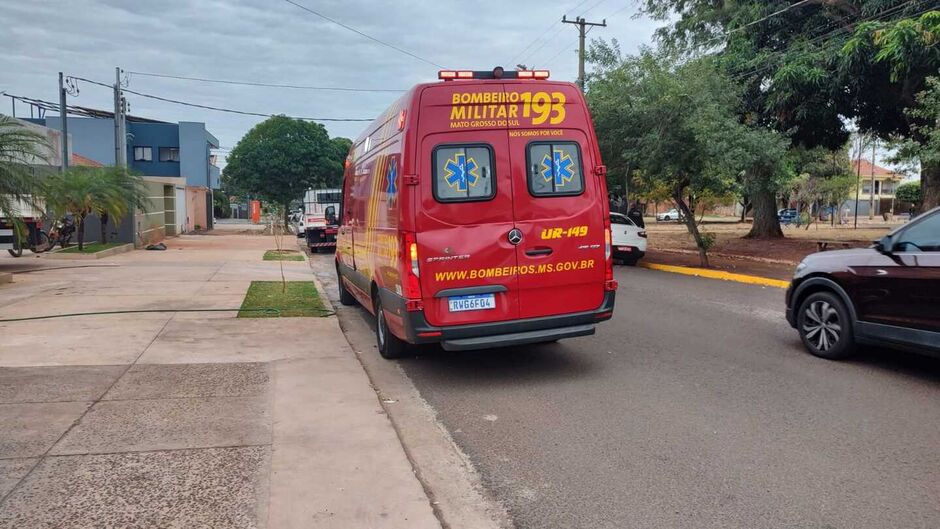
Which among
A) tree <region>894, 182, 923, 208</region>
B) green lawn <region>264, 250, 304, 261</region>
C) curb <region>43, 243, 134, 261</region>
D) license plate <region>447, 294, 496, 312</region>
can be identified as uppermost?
tree <region>894, 182, 923, 208</region>

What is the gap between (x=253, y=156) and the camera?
40.2 meters

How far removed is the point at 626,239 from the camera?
18000mm

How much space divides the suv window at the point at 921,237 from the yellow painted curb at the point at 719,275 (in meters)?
6.72

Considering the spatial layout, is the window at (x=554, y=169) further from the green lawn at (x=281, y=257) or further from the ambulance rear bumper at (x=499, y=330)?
the green lawn at (x=281, y=257)

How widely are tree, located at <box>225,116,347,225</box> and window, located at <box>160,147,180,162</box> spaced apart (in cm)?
1278

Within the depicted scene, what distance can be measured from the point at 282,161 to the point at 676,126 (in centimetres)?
2913

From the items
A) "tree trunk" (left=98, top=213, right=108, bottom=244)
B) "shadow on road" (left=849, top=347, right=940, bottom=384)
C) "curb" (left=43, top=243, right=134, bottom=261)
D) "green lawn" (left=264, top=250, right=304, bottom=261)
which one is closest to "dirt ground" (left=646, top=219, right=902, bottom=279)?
"shadow on road" (left=849, top=347, right=940, bottom=384)

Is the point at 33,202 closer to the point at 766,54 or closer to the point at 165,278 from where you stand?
the point at 165,278

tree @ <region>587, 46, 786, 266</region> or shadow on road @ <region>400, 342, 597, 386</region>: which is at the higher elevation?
tree @ <region>587, 46, 786, 266</region>

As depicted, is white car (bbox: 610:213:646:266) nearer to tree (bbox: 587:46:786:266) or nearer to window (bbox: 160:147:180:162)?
tree (bbox: 587:46:786:266)

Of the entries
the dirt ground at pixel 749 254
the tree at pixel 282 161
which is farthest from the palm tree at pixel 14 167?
the tree at pixel 282 161

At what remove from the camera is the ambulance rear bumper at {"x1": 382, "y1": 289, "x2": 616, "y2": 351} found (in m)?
6.09

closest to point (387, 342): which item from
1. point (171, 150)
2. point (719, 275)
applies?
point (719, 275)

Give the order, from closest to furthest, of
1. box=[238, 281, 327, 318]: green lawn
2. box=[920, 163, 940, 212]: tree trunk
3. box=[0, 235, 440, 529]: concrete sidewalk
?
box=[0, 235, 440, 529]: concrete sidewalk
box=[238, 281, 327, 318]: green lawn
box=[920, 163, 940, 212]: tree trunk
